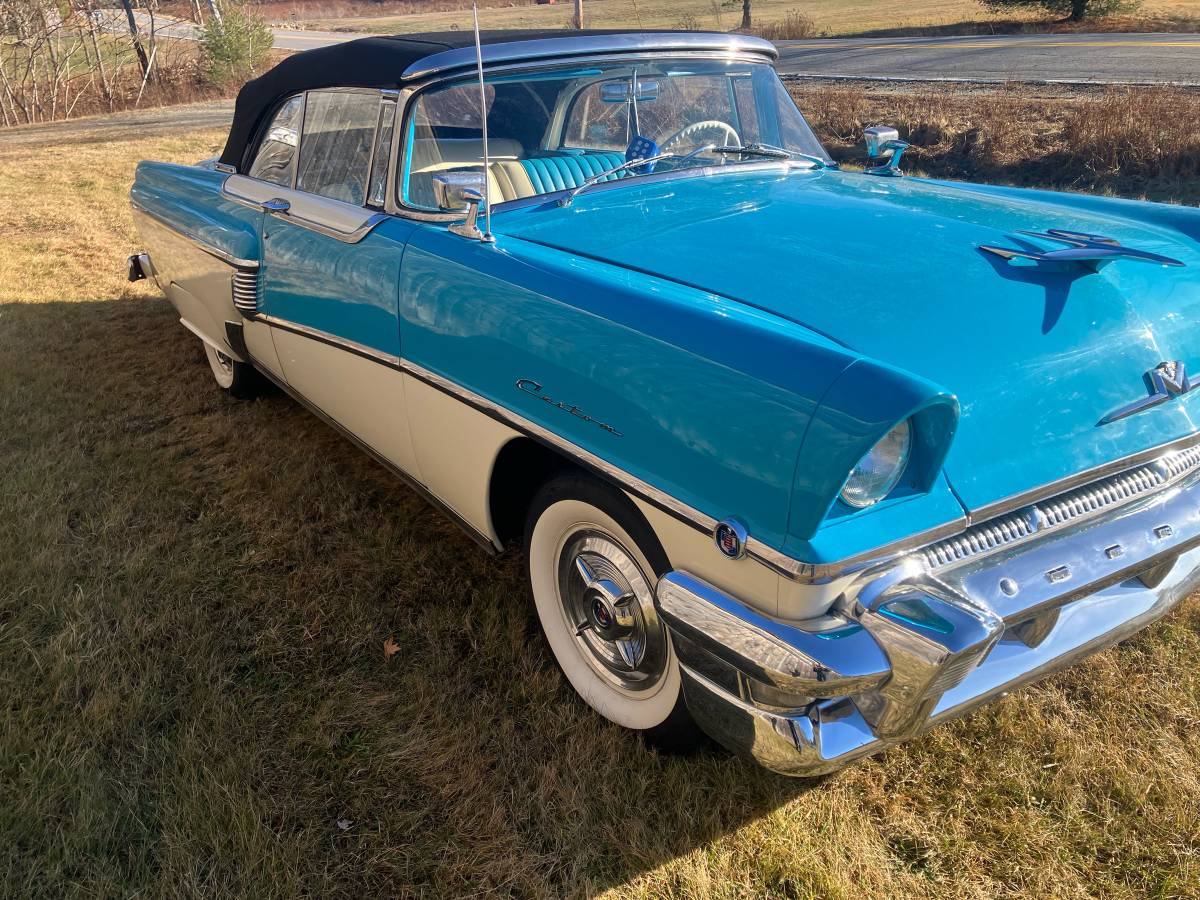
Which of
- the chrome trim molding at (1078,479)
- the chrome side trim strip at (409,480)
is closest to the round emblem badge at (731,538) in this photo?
the chrome trim molding at (1078,479)

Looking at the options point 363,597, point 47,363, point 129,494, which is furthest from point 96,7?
point 363,597

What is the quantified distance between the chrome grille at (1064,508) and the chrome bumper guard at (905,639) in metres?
0.02

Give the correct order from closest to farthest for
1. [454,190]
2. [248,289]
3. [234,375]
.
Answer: [454,190] → [248,289] → [234,375]

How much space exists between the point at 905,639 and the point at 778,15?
29817 mm

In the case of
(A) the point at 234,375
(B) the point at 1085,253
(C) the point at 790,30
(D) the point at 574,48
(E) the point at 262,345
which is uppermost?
(D) the point at 574,48

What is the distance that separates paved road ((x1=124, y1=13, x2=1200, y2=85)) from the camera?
38.2 ft

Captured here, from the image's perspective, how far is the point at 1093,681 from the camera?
2324 millimetres

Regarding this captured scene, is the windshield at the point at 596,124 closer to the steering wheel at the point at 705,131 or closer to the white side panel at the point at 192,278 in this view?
the steering wheel at the point at 705,131

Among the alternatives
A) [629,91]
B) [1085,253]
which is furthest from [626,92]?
[1085,253]

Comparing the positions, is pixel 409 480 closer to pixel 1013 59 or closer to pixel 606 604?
pixel 606 604

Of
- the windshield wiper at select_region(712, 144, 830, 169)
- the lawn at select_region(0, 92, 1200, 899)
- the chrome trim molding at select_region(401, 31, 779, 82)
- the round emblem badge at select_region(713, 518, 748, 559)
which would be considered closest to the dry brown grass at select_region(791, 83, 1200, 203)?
the windshield wiper at select_region(712, 144, 830, 169)

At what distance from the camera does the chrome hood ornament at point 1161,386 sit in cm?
179

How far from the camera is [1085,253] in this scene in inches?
73.8

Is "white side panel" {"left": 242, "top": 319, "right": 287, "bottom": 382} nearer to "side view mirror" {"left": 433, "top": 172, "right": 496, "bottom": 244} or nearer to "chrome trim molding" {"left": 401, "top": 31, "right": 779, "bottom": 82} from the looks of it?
"chrome trim molding" {"left": 401, "top": 31, "right": 779, "bottom": 82}
